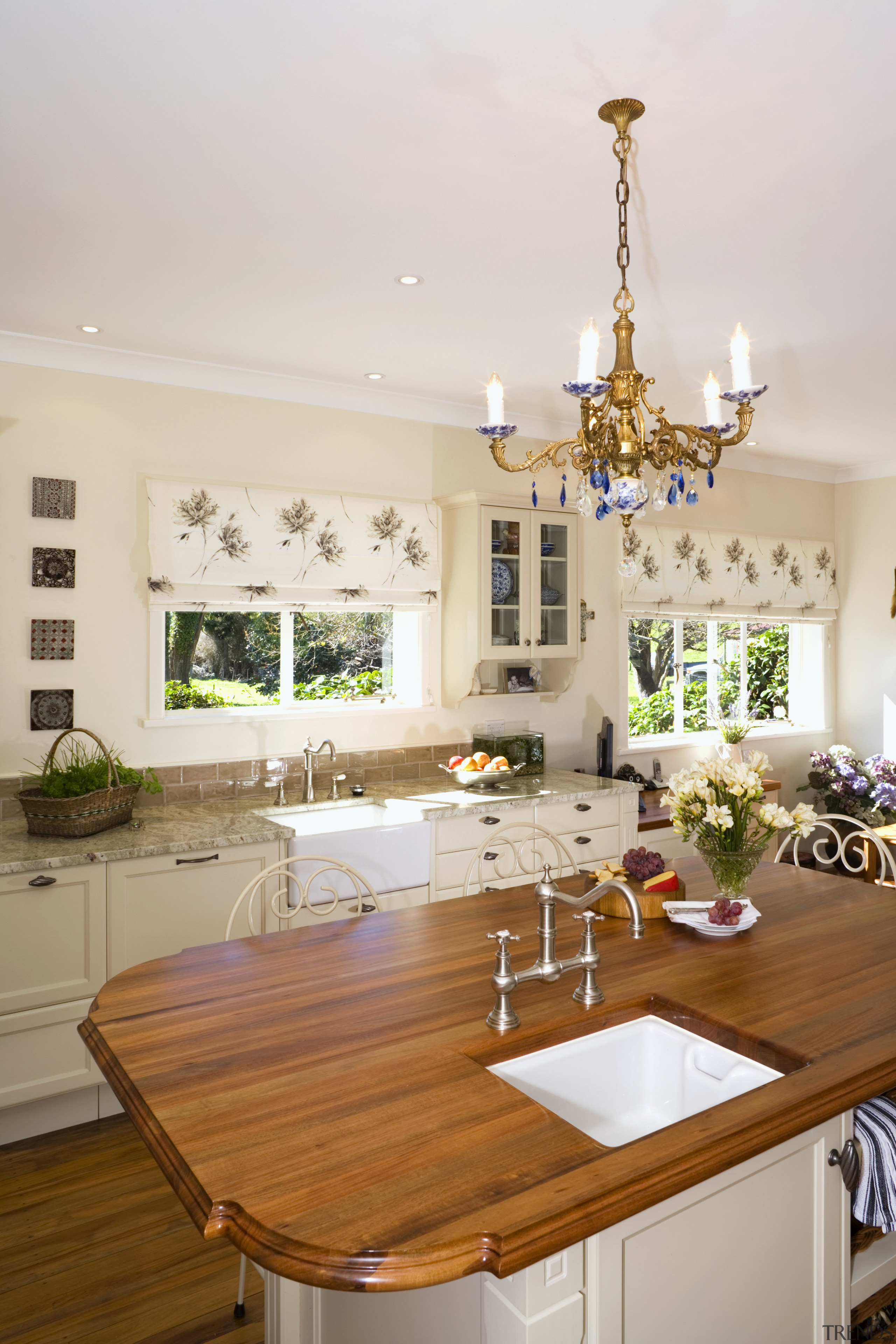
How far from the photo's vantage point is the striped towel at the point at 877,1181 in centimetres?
153

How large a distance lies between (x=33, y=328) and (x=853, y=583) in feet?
16.8

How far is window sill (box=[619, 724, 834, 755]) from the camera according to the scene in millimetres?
5250

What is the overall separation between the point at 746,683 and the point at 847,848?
3.95 feet

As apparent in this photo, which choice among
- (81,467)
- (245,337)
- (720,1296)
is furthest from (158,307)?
(720,1296)

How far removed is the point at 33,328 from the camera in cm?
322

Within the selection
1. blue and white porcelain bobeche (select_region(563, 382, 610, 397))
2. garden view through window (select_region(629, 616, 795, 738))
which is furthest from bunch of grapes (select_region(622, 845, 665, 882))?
garden view through window (select_region(629, 616, 795, 738))

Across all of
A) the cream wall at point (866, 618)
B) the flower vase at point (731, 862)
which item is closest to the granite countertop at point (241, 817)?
the flower vase at point (731, 862)

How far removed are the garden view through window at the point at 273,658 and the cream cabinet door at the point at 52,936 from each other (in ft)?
3.40

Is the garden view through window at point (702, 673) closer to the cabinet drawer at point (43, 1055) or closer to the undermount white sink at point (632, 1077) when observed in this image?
the cabinet drawer at point (43, 1055)

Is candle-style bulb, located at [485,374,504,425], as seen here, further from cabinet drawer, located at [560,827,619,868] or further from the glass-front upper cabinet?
cabinet drawer, located at [560,827,619,868]

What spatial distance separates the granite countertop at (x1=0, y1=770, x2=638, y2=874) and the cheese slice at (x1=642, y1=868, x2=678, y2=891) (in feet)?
4.38

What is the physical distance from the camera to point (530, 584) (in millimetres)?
4309

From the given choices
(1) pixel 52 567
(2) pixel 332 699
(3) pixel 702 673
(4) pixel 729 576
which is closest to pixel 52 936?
(1) pixel 52 567

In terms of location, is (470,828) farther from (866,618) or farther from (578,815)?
(866,618)
